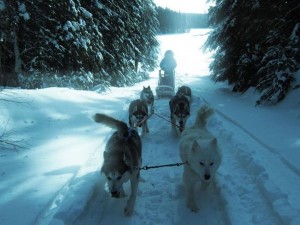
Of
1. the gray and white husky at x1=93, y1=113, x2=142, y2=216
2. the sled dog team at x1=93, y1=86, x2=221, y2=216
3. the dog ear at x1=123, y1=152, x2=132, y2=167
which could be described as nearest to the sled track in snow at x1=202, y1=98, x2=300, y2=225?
the sled dog team at x1=93, y1=86, x2=221, y2=216

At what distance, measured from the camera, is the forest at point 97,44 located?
396 inches

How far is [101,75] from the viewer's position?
17.2 m

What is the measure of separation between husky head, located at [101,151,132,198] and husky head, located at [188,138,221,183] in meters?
0.86

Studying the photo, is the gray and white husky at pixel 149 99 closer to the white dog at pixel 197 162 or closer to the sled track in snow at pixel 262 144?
the sled track in snow at pixel 262 144

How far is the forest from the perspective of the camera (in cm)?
1005

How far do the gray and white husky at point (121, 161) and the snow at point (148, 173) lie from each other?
0.43m

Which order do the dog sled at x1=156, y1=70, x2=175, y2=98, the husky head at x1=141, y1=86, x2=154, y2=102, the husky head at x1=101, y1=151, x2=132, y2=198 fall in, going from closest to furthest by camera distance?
the husky head at x1=101, y1=151, x2=132, y2=198 < the husky head at x1=141, y1=86, x2=154, y2=102 < the dog sled at x1=156, y1=70, x2=175, y2=98

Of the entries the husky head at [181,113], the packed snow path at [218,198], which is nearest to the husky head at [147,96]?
the husky head at [181,113]

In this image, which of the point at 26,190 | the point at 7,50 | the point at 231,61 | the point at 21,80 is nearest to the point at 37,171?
the point at 26,190

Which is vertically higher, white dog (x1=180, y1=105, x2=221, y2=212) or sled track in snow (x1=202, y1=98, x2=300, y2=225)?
white dog (x1=180, y1=105, x2=221, y2=212)

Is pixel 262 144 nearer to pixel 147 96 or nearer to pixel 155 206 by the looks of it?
pixel 155 206

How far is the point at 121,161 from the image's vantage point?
402cm

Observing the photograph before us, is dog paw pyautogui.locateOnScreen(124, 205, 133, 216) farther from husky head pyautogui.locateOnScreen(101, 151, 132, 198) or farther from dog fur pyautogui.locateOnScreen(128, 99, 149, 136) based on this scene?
dog fur pyautogui.locateOnScreen(128, 99, 149, 136)

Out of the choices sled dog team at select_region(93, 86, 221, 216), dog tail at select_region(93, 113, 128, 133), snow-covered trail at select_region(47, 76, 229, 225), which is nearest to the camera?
sled dog team at select_region(93, 86, 221, 216)
